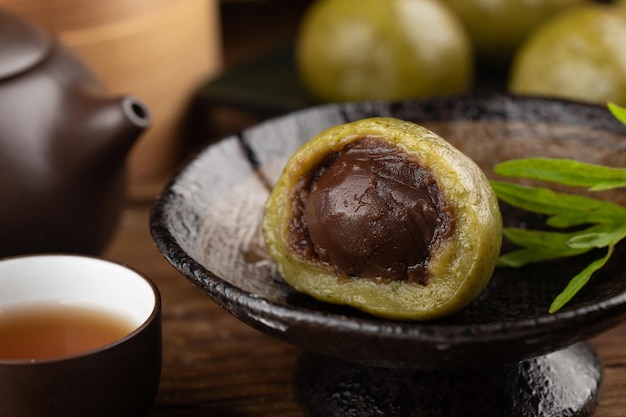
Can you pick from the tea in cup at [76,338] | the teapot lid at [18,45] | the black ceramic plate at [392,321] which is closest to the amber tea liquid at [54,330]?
the tea in cup at [76,338]

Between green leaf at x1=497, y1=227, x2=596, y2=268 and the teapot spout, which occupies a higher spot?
the teapot spout

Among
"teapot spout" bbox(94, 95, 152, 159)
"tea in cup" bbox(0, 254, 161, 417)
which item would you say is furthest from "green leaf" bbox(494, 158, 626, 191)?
"teapot spout" bbox(94, 95, 152, 159)

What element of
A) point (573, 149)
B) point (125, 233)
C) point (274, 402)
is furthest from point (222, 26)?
point (274, 402)

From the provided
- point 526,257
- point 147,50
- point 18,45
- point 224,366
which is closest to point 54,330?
point 224,366

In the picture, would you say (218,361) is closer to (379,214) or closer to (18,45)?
(379,214)

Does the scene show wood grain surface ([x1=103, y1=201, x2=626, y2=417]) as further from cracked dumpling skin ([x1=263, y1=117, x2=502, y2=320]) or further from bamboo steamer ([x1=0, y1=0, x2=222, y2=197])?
bamboo steamer ([x1=0, y1=0, x2=222, y2=197])

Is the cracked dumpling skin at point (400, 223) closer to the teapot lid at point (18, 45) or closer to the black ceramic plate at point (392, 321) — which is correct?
the black ceramic plate at point (392, 321)
